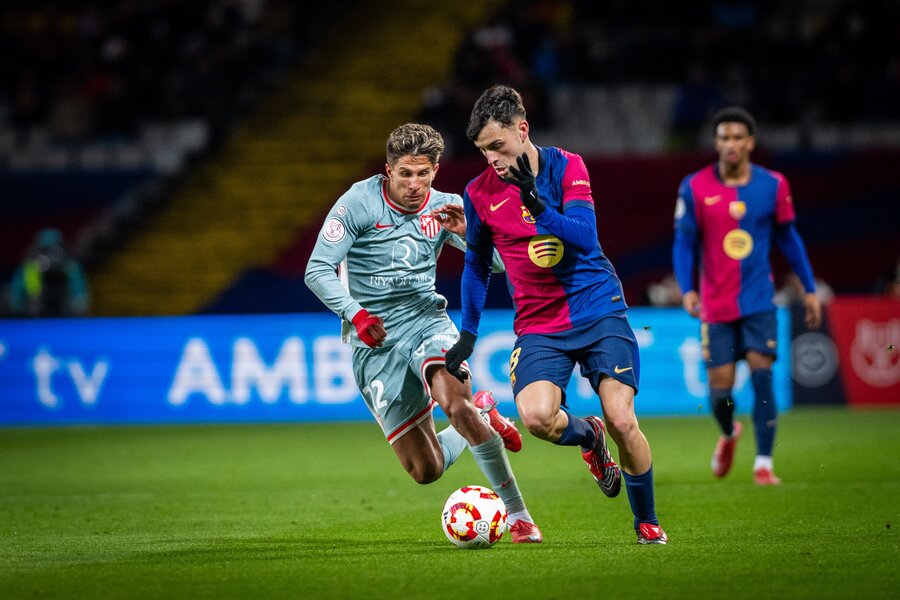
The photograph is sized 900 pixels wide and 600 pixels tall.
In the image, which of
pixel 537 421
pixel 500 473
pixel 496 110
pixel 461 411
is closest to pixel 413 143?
pixel 496 110

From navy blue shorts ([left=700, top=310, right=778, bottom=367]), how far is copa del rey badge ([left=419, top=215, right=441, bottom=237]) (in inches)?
107

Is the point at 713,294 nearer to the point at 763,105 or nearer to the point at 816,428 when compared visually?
the point at 816,428

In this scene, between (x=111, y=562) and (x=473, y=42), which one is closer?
(x=111, y=562)

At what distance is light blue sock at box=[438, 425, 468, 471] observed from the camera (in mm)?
7723

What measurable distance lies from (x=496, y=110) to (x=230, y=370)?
10101 millimetres

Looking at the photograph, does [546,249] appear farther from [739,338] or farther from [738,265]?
[739,338]

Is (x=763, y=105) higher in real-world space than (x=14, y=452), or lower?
higher

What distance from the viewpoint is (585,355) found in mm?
6641

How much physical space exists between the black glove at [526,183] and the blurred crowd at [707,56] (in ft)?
44.8

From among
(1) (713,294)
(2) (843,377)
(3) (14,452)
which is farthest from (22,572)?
(2) (843,377)

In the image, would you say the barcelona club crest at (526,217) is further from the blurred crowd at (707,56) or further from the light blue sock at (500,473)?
the blurred crowd at (707,56)

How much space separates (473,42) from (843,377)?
820 cm

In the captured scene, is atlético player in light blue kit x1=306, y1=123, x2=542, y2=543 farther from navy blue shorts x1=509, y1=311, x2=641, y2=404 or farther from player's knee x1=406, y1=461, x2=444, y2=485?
navy blue shorts x1=509, y1=311, x2=641, y2=404

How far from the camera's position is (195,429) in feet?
50.6
